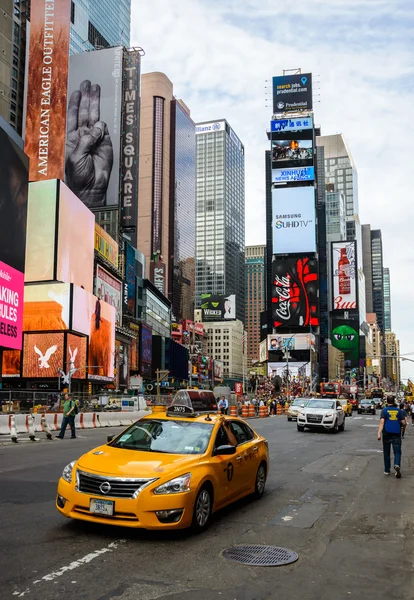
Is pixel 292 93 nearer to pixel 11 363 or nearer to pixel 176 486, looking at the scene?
pixel 11 363

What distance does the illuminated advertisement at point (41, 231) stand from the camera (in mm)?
61250

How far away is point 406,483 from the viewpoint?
38.9 feet

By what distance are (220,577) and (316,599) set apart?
3.03 ft

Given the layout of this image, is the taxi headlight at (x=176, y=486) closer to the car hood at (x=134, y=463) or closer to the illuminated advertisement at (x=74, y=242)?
the car hood at (x=134, y=463)

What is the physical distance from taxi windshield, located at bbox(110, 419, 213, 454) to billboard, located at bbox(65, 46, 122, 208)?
84.2m

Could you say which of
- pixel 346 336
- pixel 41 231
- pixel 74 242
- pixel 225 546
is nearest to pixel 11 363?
pixel 41 231

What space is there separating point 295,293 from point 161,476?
137068mm

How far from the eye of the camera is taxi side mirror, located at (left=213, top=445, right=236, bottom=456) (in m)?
7.78

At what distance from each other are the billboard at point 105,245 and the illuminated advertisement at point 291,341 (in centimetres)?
5621

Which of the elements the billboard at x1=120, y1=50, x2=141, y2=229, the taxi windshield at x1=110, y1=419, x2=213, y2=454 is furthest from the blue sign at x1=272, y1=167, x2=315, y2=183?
the taxi windshield at x1=110, y1=419, x2=213, y2=454

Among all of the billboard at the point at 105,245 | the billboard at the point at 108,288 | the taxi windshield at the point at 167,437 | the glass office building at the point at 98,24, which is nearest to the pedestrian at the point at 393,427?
the taxi windshield at the point at 167,437

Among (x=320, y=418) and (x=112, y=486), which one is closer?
(x=112, y=486)

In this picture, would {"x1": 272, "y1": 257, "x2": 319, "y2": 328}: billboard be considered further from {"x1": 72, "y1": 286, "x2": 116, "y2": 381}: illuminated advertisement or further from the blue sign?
{"x1": 72, "y1": 286, "x2": 116, "y2": 381}: illuminated advertisement

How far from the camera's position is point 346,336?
574ft
